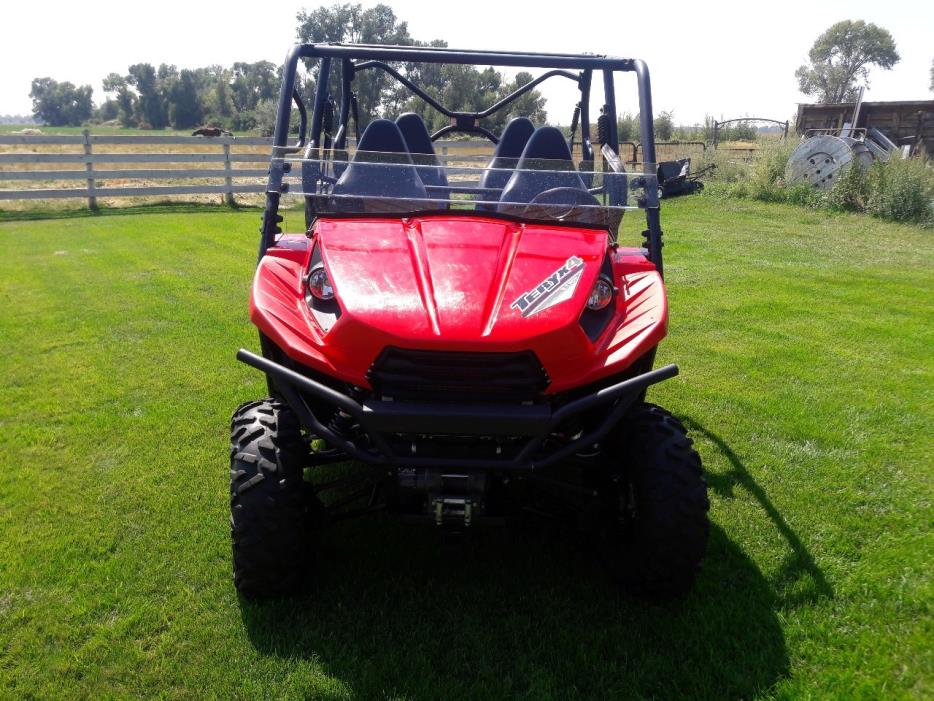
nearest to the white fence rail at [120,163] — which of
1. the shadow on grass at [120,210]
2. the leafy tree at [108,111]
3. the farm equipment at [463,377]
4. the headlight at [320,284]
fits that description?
the shadow on grass at [120,210]

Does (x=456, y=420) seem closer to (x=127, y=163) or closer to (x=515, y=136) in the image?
(x=515, y=136)

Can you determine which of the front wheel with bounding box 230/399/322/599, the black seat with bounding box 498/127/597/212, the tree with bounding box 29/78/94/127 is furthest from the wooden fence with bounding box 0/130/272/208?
the tree with bounding box 29/78/94/127

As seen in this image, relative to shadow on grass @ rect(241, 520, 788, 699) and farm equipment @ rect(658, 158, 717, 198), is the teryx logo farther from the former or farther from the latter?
shadow on grass @ rect(241, 520, 788, 699)

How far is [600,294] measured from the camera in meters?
2.43

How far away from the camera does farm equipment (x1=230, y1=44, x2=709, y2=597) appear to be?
210 centimetres

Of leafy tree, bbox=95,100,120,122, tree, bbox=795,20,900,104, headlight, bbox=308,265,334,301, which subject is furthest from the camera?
leafy tree, bbox=95,100,120,122

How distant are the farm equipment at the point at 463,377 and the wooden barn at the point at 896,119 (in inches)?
594

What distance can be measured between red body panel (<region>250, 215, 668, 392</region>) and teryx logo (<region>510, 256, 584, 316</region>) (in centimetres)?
2

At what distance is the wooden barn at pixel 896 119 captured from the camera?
15.8m

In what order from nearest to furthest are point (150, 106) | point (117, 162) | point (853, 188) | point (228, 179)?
point (853, 188)
point (117, 162)
point (228, 179)
point (150, 106)

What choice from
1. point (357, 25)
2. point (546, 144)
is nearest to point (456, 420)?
point (546, 144)

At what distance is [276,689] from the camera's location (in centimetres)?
204

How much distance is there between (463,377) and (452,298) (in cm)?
24

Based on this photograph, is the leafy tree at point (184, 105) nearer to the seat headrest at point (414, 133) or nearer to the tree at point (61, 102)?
the tree at point (61, 102)
